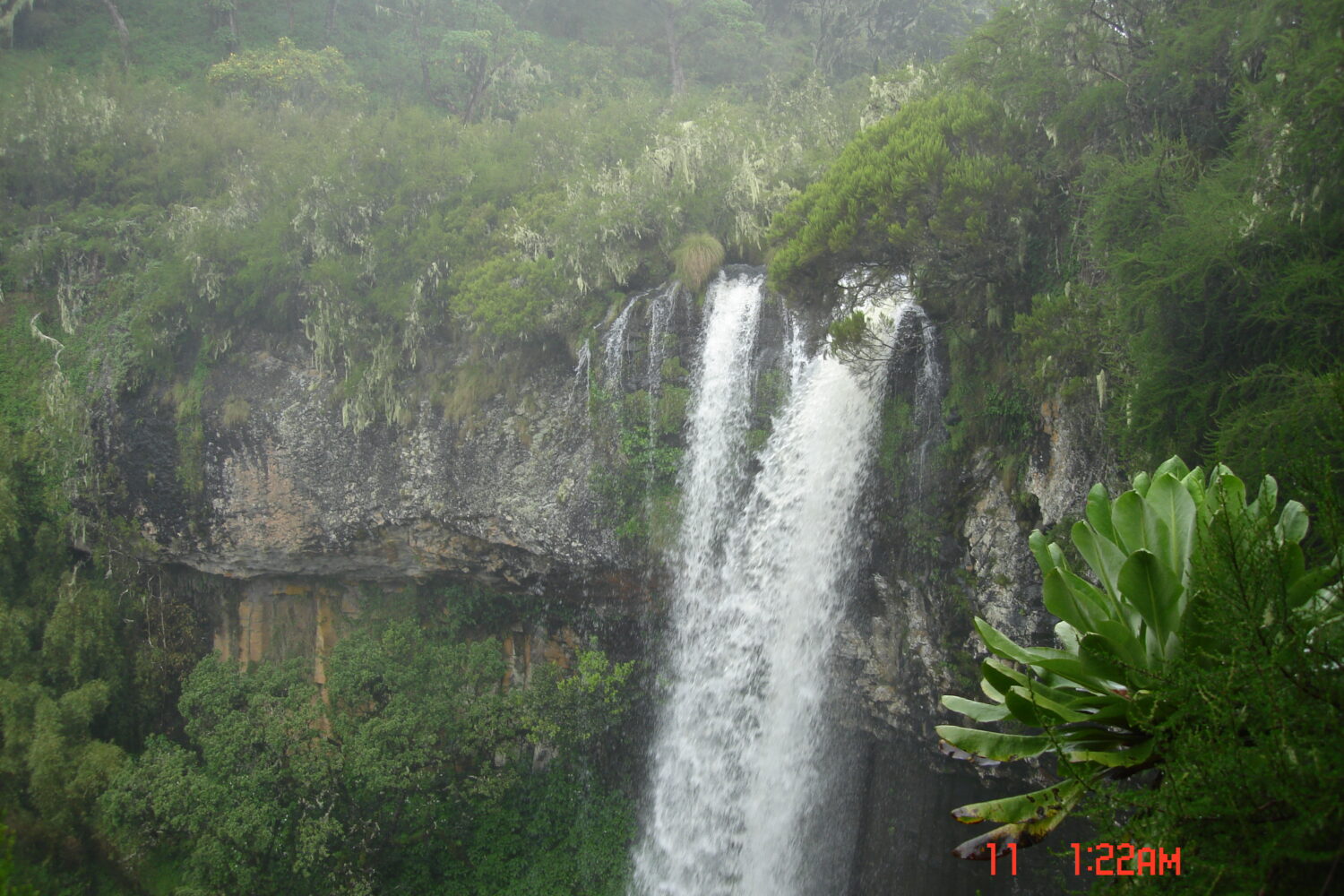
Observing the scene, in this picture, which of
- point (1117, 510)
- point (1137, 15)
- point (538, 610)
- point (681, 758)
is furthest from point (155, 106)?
point (1117, 510)

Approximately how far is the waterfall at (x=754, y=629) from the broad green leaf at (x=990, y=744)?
761 centimetres

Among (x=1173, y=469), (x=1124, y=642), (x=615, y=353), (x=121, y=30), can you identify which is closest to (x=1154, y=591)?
(x=1124, y=642)

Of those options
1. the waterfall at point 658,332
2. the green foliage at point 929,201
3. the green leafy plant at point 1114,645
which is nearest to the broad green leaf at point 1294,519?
the green leafy plant at point 1114,645

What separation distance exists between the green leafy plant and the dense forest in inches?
4.6

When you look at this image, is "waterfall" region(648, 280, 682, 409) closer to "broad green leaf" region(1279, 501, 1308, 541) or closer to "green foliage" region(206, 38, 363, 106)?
"broad green leaf" region(1279, 501, 1308, 541)

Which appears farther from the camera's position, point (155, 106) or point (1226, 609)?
point (155, 106)

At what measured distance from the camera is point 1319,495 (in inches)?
120

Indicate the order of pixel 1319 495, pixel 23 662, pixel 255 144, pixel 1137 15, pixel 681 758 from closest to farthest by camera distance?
pixel 1319 495 → pixel 1137 15 → pixel 681 758 → pixel 23 662 → pixel 255 144

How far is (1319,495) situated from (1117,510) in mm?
1279

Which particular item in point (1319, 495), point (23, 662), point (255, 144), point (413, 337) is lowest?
point (23, 662)

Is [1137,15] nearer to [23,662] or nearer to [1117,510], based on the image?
[1117,510]

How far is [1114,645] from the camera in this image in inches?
167

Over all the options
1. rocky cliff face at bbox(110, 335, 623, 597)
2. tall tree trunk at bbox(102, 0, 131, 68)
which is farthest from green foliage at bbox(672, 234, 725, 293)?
tall tree trunk at bbox(102, 0, 131, 68)
